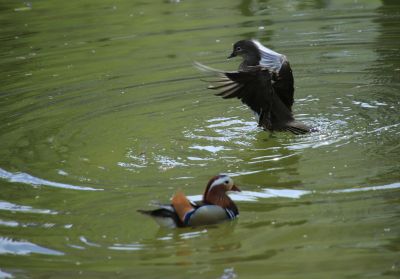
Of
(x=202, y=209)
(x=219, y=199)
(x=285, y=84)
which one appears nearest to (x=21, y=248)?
(x=202, y=209)

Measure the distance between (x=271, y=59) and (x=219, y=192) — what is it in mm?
3159

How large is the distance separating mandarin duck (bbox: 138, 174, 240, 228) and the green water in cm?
10

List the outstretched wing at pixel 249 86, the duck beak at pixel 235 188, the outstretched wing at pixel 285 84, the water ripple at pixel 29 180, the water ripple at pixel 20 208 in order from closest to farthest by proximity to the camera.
→ the duck beak at pixel 235 188, the water ripple at pixel 20 208, the water ripple at pixel 29 180, the outstretched wing at pixel 249 86, the outstretched wing at pixel 285 84

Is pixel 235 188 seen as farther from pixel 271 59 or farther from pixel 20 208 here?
pixel 271 59

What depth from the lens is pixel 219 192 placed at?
686 centimetres

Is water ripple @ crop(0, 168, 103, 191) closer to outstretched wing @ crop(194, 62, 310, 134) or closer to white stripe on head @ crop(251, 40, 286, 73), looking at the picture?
outstretched wing @ crop(194, 62, 310, 134)

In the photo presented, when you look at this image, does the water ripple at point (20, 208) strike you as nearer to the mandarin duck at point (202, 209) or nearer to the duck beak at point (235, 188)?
the mandarin duck at point (202, 209)

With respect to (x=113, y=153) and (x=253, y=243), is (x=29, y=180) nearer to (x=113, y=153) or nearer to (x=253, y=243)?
(x=113, y=153)

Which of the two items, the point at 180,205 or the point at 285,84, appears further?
the point at 285,84

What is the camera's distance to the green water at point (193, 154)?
6.20 metres

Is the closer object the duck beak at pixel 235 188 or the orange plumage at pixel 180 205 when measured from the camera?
the orange plumage at pixel 180 205

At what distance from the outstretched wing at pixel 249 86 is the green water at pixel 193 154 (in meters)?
0.41

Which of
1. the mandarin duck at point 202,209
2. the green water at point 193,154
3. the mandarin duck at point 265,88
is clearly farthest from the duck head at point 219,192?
the mandarin duck at point 265,88

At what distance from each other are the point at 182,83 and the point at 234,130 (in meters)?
2.40
